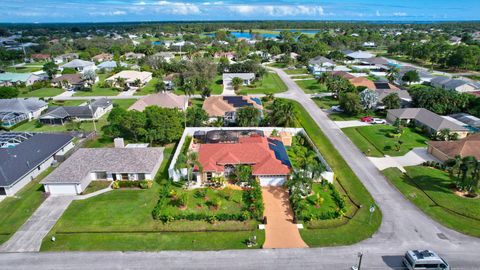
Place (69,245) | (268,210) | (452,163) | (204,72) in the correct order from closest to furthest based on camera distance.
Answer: (69,245)
(268,210)
(452,163)
(204,72)

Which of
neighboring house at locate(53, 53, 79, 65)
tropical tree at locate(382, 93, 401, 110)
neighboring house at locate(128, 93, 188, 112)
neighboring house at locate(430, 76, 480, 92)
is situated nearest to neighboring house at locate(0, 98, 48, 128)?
neighboring house at locate(128, 93, 188, 112)

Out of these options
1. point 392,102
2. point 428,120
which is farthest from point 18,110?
point 428,120

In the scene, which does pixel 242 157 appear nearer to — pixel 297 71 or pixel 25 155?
pixel 25 155

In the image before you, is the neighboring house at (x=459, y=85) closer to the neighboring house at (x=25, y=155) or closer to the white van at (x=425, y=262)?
the white van at (x=425, y=262)

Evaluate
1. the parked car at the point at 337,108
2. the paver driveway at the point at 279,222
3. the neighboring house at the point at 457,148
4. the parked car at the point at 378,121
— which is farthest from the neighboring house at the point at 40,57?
the neighboring house at the point at 457,148

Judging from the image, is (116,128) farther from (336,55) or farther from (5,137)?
(336,55)

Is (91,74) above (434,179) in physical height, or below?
above

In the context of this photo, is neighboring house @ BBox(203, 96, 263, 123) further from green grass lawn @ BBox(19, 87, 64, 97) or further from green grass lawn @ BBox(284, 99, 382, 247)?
green grass lawn @ BBox(19, 87, 64, 97)

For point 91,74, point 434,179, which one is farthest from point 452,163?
point 91,74
